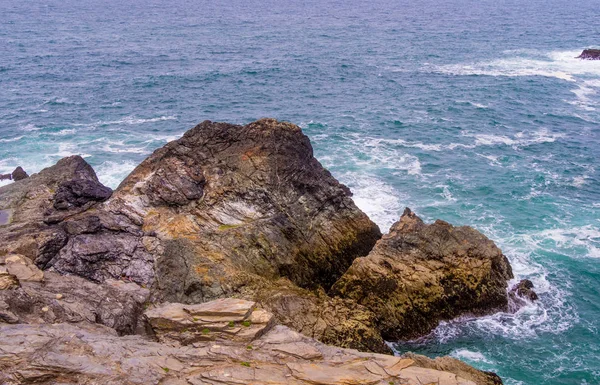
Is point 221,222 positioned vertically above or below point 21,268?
below

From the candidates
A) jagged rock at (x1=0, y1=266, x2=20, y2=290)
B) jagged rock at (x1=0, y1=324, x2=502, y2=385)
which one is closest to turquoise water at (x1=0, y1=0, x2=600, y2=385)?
jagged rock at (x1=0, y1=324, x2=502, y2=385)

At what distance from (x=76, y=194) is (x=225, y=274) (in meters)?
13.8

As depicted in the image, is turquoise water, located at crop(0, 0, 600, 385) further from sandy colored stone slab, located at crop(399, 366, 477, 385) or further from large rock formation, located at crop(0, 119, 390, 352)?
sandy colored stone slab, located at crop(399, 366, 477, 385)

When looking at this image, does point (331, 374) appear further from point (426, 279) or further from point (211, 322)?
point (426, 279)

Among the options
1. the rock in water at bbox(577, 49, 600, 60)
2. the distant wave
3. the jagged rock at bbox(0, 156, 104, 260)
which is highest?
the rock in water at bbox(577, 49, 600, 60)

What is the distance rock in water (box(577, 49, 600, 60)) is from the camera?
11081 centimetres

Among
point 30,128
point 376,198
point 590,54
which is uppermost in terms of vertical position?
point 590,54

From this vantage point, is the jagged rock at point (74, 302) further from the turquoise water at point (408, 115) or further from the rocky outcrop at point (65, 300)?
the turquoise water at point (408, 115)

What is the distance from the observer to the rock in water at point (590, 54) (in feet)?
364

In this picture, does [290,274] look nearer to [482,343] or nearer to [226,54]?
[482,343]

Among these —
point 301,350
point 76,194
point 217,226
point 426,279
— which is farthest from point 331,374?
point 76,194

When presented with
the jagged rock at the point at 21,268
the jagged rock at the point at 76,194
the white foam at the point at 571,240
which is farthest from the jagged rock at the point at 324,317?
the white foam at the point at 571,240

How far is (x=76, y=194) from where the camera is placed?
4072 cm

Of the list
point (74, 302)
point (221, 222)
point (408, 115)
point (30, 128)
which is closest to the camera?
point (74, 302)
